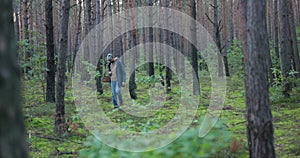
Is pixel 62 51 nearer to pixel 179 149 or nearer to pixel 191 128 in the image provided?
pixel 191 128

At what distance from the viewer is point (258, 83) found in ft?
13.6

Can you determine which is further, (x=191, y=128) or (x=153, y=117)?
(x=153, y=117)

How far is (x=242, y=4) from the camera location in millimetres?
4828

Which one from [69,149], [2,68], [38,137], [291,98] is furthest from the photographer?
[291,98]

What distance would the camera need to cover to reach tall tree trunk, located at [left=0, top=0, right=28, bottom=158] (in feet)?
4.21

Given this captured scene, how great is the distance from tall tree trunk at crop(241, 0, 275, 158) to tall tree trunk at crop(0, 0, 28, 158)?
324cm

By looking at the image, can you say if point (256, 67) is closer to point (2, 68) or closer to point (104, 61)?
point (2, 68)

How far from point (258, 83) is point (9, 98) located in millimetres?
3331

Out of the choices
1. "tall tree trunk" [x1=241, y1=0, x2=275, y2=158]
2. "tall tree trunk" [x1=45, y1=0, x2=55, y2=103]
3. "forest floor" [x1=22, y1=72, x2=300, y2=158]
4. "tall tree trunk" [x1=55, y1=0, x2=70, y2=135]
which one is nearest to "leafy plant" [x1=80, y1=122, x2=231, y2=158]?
"forest floor" [x1=22, y1=72, x2=300, y2=158]

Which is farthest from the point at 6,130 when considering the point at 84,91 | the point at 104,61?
the point at 104,61

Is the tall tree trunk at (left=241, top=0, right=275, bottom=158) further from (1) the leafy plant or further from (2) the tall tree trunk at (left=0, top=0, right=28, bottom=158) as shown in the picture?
(2) the tall tree trunk at (left=0, top=0, right=28, bottom=158)

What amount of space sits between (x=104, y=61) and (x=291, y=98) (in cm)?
1160

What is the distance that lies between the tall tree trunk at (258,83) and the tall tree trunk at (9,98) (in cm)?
324

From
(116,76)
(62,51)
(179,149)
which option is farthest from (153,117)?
(179,149)
